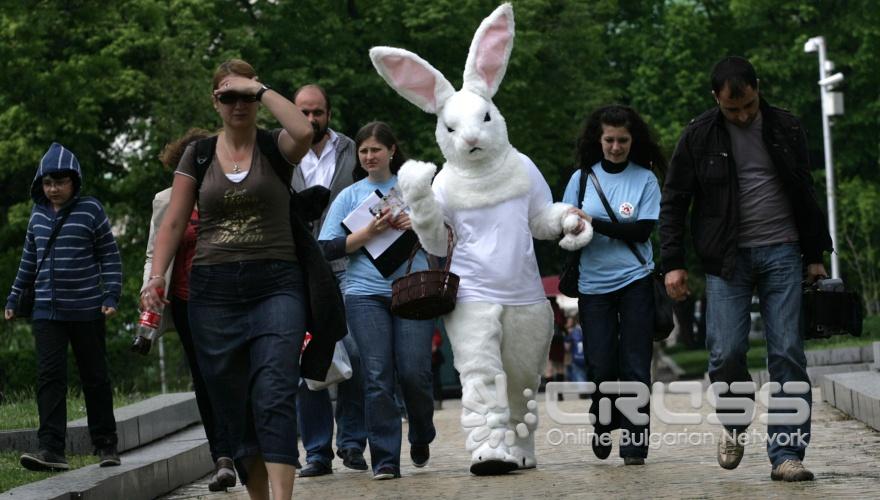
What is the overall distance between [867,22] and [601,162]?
1380 inches

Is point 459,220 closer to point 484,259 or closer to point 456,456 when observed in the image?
point 484,259

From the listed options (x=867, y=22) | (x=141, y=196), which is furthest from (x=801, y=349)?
(x=867, y=22)

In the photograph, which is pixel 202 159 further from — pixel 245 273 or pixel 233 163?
pixel 245 273

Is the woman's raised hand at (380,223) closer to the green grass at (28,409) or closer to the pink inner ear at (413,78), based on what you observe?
the pink inner ear at (413,78)

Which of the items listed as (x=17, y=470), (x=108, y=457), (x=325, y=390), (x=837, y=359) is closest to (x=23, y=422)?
(x=108, y=457)

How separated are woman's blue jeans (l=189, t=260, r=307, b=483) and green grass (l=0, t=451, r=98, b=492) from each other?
6.19ft

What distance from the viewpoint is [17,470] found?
34.6ft

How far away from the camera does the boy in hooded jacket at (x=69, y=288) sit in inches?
447

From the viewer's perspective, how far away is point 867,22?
44.6 meters

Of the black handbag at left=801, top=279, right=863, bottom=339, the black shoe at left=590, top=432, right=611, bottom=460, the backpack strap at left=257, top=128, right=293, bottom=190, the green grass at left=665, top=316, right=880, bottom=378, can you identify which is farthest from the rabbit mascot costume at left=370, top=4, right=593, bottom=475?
the green grass at left=665, top=316, right=880, bottom=378

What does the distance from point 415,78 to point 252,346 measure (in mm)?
3023

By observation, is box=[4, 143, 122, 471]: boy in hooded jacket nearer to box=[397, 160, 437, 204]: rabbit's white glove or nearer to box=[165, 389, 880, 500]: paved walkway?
box=[165, 389, 880, 500]: paved walkway

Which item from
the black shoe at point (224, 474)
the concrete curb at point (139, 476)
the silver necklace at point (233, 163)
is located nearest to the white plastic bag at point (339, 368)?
the black shoe at point (224, 474)

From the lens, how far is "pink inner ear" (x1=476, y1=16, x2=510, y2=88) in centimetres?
1049
